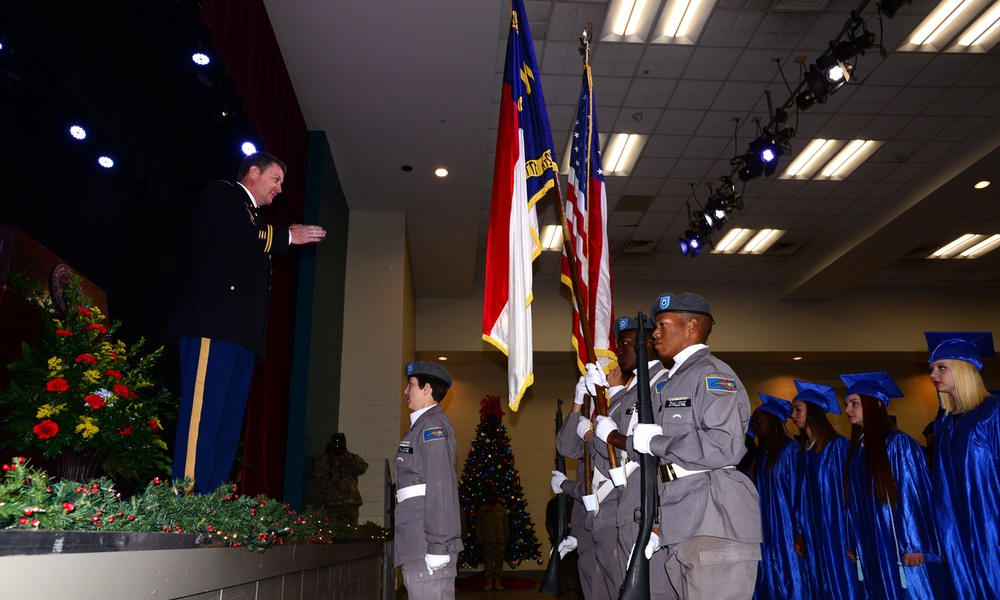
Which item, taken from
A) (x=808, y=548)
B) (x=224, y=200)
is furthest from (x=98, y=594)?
(x=808, y=548)

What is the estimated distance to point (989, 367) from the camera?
15805mm

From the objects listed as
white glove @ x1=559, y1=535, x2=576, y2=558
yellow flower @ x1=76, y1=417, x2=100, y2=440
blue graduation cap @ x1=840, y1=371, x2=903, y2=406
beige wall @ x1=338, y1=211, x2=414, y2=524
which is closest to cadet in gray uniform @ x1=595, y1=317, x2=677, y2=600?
white glove @ x1=559, y1=535, x2=576, y2=558

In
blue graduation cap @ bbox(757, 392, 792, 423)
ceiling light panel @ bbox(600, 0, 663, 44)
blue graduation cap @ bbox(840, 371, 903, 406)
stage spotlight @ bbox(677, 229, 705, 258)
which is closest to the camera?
blue graduation cap @ bbox(840, 371, 903, 406)

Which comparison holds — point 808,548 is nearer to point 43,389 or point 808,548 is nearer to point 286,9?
point 43,389

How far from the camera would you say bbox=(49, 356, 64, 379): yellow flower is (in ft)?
8.62

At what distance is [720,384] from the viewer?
2.54 m

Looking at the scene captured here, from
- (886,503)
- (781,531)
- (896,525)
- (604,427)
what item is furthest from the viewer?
(781,531)

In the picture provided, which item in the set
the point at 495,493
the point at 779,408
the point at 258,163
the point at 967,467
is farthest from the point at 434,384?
the point at 495,493

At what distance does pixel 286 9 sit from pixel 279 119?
85cm

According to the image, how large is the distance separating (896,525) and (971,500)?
0.64 metres

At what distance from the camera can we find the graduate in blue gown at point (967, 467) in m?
3.78

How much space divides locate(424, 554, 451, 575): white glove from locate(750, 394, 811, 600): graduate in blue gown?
3.64 m

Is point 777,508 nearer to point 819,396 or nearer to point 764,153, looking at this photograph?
point 819,396

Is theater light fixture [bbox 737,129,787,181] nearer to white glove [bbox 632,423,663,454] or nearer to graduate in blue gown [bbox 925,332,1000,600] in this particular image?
graduate in blue gown [bbox 925,332,1000,600]
